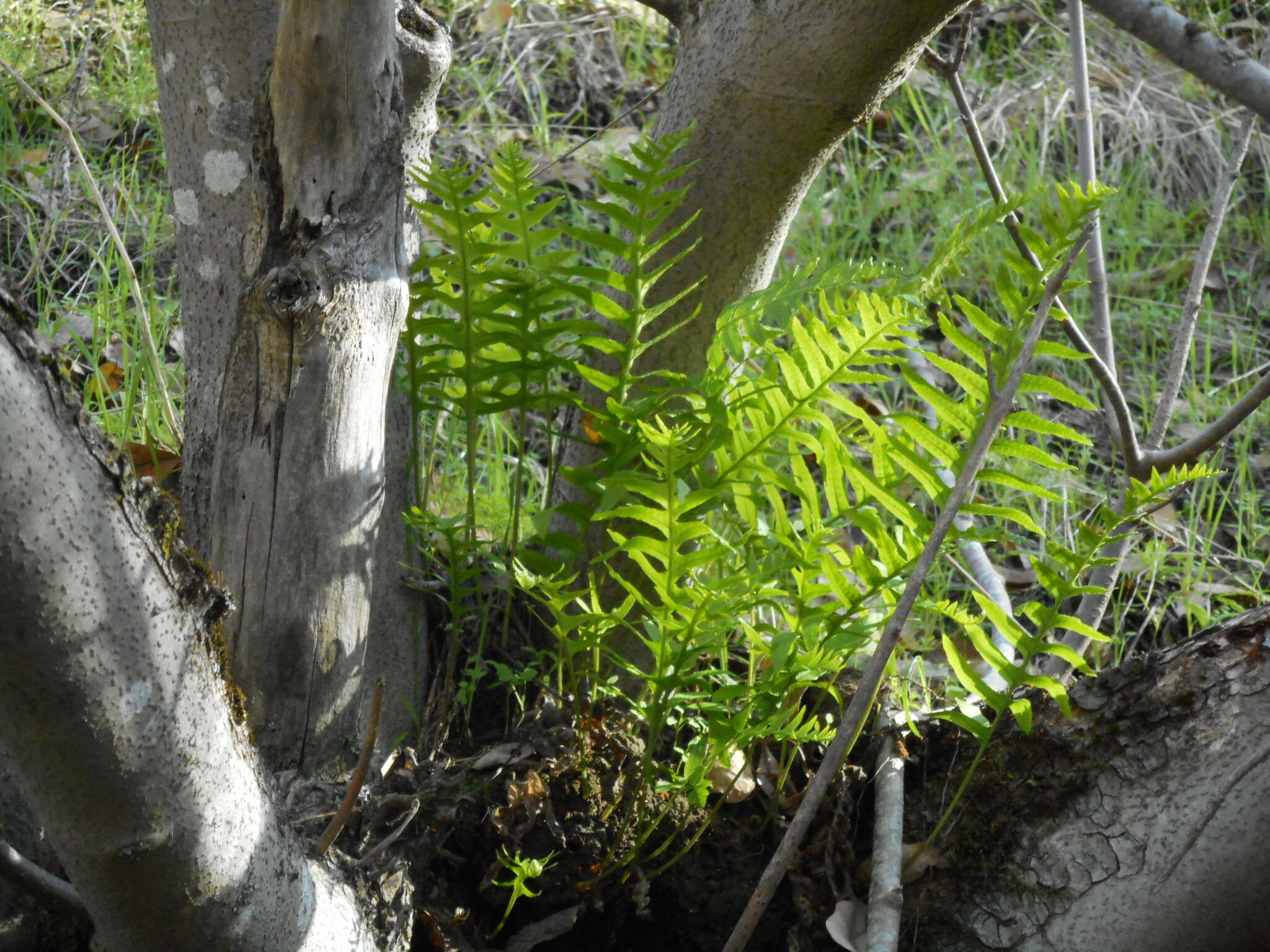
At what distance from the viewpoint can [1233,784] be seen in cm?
121

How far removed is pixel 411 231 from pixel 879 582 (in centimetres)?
96

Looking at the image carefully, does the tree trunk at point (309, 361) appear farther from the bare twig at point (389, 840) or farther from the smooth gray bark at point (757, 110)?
the smooth gray bark at point (757, 110)

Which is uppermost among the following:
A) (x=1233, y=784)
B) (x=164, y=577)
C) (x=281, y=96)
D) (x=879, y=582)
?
(x=281, y=96)

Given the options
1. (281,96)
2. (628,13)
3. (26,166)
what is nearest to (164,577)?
(281,96)

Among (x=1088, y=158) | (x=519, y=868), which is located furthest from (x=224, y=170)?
(x=1088, y=158)

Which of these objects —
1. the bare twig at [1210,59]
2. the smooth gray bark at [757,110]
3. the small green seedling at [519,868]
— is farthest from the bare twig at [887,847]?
the bare twig at [1210,59]

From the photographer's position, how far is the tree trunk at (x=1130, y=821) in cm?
120

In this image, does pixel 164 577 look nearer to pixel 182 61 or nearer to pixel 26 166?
pixel 182 61

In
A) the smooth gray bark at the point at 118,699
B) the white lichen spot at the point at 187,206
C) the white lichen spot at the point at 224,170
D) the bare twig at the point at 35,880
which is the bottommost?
the bare twig at the point at 35,880

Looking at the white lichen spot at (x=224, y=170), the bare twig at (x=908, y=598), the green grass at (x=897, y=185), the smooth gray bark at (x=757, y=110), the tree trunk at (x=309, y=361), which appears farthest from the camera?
the green grass at (x=897, y=185)

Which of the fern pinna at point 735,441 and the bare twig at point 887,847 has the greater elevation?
the fern pinna at point 735,441

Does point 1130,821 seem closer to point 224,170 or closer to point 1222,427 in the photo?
point 1222,427

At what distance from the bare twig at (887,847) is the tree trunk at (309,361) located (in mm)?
771

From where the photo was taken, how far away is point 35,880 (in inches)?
47.4
